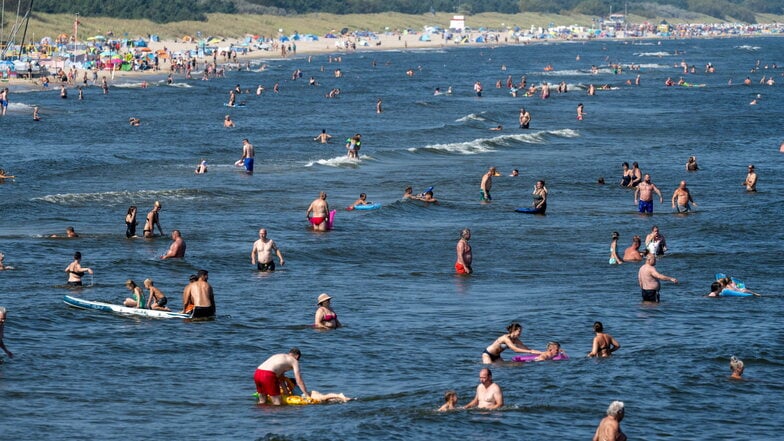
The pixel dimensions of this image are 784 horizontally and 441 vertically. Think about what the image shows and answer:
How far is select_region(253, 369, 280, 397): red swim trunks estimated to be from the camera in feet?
61.7

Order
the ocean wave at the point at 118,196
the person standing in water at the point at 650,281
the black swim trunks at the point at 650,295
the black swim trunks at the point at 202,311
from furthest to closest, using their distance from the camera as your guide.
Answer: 1. the ocean wave at the point at 118,196
2. the black swim trunks at the point at 650,295
3. the person standing in water at the point at 650,281
4. the black swim trunks at the point at 202,311

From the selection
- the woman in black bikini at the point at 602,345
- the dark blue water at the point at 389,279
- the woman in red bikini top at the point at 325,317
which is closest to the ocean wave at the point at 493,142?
the dark blue water at the point at 389,279

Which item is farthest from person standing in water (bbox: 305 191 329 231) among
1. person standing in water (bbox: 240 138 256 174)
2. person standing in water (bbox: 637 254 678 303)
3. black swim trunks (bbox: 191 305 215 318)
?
person standing in water (bbox: 240 138 256 174)

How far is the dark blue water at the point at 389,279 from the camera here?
19.0 metres

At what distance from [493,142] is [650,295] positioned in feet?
112

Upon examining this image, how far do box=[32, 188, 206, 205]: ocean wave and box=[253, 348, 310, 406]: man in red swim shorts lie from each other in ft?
75.4

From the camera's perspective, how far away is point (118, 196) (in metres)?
41.7

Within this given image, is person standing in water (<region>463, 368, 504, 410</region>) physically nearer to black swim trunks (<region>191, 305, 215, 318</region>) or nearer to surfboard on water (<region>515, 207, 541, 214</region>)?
black swim trunks (<region>191, 305, 215, 318</region>)

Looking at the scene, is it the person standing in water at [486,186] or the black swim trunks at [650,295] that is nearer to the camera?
the black swim trunks at [650,295]

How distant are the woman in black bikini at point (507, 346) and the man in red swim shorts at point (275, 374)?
3929mm

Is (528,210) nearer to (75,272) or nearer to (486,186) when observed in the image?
(486,186)

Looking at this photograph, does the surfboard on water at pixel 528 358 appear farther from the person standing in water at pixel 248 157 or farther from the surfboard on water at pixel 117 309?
the person standing in water at pixel 248 157

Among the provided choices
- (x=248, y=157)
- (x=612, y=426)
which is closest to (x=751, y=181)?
(x=248, y=157)

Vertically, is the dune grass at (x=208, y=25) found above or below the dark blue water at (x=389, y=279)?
above
